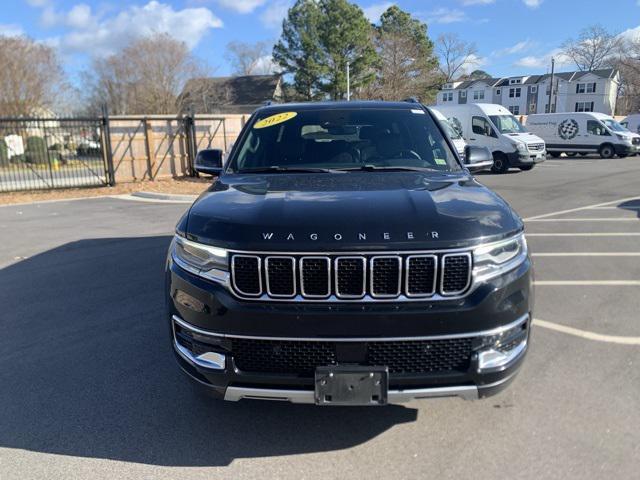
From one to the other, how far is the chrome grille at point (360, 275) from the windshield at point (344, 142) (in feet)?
4.71

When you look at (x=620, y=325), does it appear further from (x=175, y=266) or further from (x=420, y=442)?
(x=175, y=266)

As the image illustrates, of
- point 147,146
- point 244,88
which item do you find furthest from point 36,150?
point 244,88

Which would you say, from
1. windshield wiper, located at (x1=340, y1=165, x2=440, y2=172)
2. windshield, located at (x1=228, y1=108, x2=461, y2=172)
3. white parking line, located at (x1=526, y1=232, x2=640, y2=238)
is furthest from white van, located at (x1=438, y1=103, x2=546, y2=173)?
windshield wiper, located at (x1=340, y1=165, x2=440, y2=172)

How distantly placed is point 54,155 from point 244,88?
4409cm

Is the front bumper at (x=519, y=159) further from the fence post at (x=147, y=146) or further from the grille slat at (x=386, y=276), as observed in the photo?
the grille slat at (x=386, y=276)

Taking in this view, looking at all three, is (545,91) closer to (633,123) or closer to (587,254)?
(633,123)

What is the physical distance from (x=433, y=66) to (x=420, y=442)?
164 feet

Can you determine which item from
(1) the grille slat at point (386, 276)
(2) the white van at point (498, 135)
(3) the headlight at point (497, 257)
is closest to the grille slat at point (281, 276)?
(1) the grille slat at point (386, 276)

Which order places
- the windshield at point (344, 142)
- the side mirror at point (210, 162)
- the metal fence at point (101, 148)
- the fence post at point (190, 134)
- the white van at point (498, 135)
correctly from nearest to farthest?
1. the windshield at point (344, 142)
2. the side mirror at point (210, 162)
3. the metal fence at point (101, 148)
4. the fence post at point (190, 134)
5. the white van at point (498, 135)

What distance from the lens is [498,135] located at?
19.8 meters

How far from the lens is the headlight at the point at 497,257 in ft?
8.05

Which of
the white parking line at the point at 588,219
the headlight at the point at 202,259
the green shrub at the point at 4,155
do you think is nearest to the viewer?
the headlight at the point at 202,259

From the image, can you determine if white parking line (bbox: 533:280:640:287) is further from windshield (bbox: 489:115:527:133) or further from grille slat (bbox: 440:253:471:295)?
windshield (bbox: 489:115:527:133)

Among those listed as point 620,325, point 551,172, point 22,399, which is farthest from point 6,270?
point 551,172
